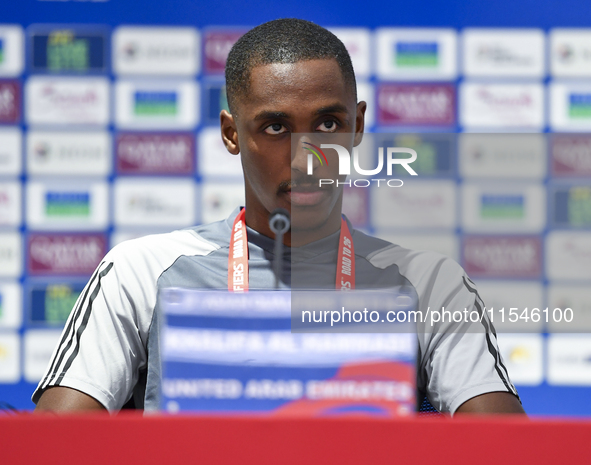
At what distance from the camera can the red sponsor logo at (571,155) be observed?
0.55m

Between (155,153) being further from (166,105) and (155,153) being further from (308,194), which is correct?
(308,194)

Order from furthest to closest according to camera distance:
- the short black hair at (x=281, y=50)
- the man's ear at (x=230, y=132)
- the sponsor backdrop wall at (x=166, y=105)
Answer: the sponsor backdrop wall at (x=166, y=105) < the man's ear at (x=230, y=132) < the short black hair at (x=281, y=50)

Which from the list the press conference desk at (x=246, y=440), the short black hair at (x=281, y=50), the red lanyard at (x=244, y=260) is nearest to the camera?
the press conference desk at (x=246, y=440)

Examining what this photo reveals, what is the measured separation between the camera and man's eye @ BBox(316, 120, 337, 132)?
0.73m

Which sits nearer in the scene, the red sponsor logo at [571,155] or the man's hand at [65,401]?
the red sponsor logo at [571,155]

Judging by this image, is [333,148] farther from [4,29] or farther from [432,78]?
[4,29]

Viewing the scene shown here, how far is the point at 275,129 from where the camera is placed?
749mm

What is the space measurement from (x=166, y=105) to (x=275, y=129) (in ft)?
5.02

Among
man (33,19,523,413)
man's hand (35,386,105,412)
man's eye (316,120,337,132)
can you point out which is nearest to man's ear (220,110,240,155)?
man (33,19,523,413)

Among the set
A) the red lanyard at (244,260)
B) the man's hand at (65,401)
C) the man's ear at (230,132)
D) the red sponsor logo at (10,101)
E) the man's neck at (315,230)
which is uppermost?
the red sponsor logo at (10,101)

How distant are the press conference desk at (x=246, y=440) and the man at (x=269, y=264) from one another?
11.0 inches

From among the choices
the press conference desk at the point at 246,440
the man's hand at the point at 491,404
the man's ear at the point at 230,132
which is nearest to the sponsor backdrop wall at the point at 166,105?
the man's ear at the point at 230,132

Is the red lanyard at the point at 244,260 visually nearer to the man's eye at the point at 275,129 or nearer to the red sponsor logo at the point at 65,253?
the man's eye at the point at 275,129

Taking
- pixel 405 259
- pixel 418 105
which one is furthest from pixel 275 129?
pixel 418 105
